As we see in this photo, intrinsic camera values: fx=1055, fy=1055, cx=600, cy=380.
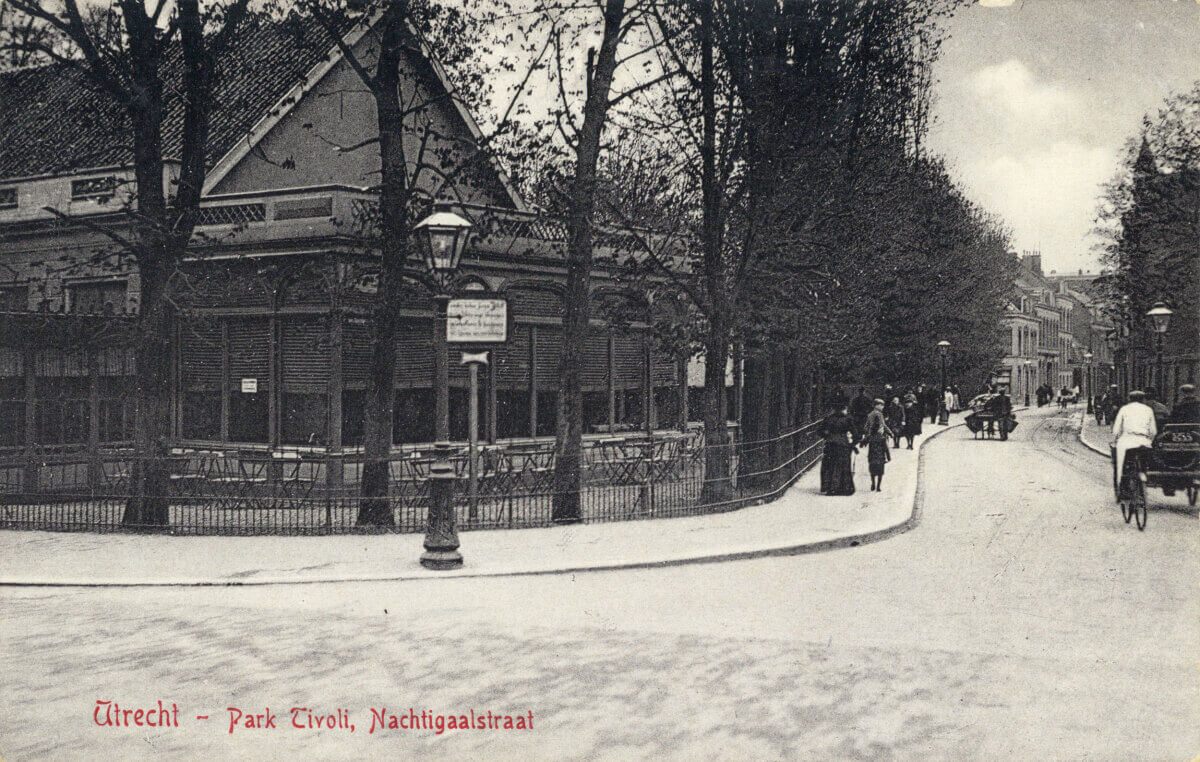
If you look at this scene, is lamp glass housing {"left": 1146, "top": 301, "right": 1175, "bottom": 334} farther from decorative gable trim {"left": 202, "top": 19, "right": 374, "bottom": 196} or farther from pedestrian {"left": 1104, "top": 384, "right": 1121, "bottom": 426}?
pedestrian {"left": 1104, "top": 384, "right": 1121, "bottom": 426}

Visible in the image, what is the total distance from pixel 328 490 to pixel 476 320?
4.16 metres

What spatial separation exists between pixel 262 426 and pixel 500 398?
169 inches

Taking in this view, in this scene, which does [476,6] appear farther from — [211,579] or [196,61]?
A: [211,579]

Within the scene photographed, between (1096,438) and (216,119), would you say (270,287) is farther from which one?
(1096,438)

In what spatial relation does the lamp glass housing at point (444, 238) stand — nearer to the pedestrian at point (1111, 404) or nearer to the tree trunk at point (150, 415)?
the tree trunk at point (150, 415)

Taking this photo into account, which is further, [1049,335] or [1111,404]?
[1049,335]

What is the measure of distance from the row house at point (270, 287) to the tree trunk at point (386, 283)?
0.88m

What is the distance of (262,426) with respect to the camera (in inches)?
706

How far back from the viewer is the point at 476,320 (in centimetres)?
1159

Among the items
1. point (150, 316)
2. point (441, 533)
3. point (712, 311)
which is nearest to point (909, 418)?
point (712, 311)

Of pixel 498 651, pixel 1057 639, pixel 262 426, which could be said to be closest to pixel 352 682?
pixel 498 651

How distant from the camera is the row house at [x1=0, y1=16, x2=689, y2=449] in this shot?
655 inches

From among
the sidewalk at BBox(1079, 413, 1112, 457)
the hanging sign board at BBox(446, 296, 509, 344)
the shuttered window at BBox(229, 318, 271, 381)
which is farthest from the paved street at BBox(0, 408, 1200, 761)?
the sidewalk at BBox(1079, 413, 1112, 457)

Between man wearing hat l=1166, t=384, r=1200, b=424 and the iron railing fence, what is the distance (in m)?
6.15
